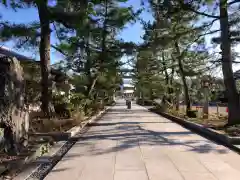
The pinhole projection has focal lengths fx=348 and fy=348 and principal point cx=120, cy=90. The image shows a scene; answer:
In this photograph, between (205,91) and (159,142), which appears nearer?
(159,142)

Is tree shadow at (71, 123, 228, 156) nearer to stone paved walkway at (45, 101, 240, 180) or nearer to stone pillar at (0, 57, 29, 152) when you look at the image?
stone paved walkway at (45, 101, 240, 180)

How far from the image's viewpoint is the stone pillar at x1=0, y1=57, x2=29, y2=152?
7.63m

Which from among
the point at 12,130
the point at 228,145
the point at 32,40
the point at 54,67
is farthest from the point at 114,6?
the point at 12,130

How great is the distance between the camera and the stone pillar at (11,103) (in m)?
7.63

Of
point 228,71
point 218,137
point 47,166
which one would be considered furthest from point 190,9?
point 47,166

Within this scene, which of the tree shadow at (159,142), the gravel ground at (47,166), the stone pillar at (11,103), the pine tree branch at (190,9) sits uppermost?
the pine tree branch at (190,9)

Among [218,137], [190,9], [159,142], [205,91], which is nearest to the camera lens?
[159,142]

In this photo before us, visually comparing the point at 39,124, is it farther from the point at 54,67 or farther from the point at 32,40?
the point at 54,67

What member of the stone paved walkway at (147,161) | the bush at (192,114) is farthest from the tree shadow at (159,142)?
the bush at (192,114)

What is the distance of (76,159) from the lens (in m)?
8.23

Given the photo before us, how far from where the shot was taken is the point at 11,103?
25.5 ft

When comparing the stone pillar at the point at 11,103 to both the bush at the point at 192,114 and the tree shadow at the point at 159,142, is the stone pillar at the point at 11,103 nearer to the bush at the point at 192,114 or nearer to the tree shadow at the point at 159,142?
the tree shadow at the point at 159,142

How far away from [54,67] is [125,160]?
19.4m

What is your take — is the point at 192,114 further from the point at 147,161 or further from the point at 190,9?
the point at 147,161
